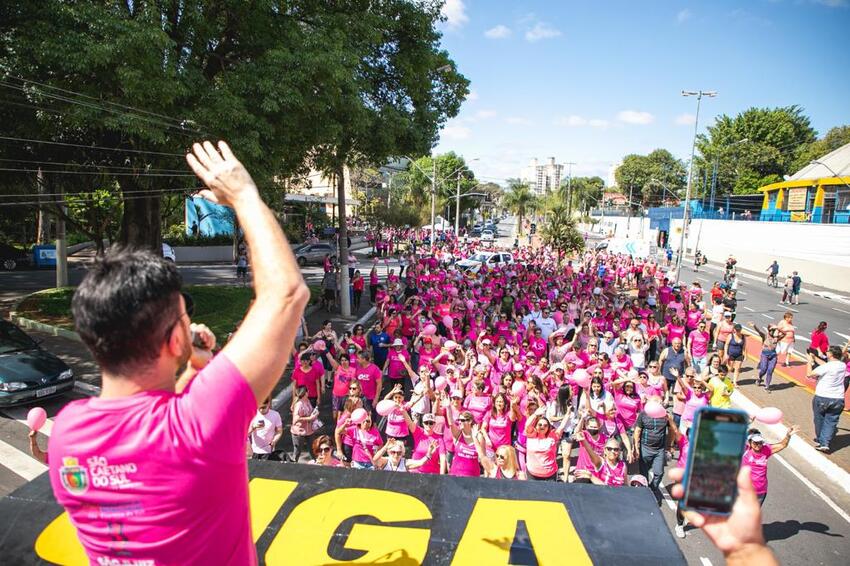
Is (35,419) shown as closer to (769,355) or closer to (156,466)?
(156,466)

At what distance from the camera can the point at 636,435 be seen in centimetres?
797

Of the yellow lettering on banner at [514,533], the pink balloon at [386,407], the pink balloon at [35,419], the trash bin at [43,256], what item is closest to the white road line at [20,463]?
the pink balloon at [35,419]

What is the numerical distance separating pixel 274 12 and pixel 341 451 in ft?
40.1

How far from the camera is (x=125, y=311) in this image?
137cm

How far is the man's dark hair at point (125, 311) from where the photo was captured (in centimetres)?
137

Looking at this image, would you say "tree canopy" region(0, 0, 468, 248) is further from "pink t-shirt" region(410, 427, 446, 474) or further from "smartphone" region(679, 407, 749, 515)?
"smartphone" region(679, 407, 749, 515)

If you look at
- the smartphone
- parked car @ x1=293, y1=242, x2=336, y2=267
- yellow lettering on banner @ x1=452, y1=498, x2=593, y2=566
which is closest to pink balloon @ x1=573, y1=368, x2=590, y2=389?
yellow lettering on banner @ x1=452, y1=498, x2=593, y2=566

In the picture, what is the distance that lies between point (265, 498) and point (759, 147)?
77913 mm

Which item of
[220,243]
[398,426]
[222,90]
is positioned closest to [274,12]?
[222,90]

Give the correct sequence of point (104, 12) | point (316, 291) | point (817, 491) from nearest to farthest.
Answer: point (817, 491) → point (104, 12) → point (316, 291)

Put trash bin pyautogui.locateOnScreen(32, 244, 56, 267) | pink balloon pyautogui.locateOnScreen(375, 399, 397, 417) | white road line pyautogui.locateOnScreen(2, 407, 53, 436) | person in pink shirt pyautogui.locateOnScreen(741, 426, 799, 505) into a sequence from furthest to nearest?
trash bin pyautogui.locateOnScreen(32, 244, 56, 267) < white road line pyautogui.locateOnScreen(2, 407, 53, 436) < pink balloon pyautogui.locateOnScreen(375, 399, 397, 417) < person in pink shirt pyautogui.locateOnScreen(741, 426, 799, 505)

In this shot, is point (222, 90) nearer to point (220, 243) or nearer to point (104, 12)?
point (104, 12)

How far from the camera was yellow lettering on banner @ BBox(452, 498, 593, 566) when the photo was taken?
2971mm

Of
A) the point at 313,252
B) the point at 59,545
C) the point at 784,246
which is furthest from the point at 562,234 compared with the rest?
the point at 59,545
